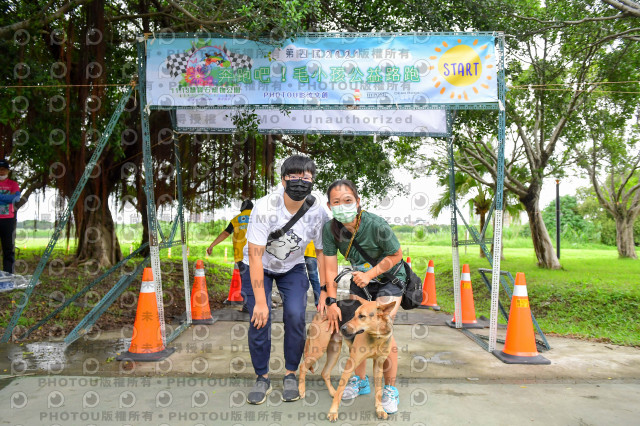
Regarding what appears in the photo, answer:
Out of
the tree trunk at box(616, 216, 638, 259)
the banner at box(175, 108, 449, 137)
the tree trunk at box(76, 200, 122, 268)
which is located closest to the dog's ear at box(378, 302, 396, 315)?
the banner at box(175, 108, 449, 137)

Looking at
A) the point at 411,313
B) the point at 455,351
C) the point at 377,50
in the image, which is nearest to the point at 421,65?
the point at 377,50

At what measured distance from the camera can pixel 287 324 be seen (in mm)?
3516

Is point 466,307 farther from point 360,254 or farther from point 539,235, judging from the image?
point 539,235

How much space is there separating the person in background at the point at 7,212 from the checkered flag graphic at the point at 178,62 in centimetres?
367

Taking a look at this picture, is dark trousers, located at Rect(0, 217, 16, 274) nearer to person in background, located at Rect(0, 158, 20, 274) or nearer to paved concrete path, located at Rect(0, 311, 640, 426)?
person in background, located at Rect(0, 158, 20, 274)

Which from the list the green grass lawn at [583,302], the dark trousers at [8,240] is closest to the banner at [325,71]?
the dark trousers at [8,240]

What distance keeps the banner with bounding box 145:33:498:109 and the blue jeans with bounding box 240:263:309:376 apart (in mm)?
2125

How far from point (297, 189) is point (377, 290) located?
99 cm

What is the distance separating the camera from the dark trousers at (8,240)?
22.7 feet

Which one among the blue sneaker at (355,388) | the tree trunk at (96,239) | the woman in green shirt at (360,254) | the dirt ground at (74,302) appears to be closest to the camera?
the woman in green shirt at (360,254)

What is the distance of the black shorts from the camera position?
333cm

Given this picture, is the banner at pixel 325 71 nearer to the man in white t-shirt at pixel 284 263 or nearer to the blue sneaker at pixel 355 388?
the man in white t-shirt at pixel 284 263

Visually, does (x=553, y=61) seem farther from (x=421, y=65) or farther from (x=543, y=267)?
(x=421, y=65)

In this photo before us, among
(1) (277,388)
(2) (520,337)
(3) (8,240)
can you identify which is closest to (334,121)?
(2) (520,337)
